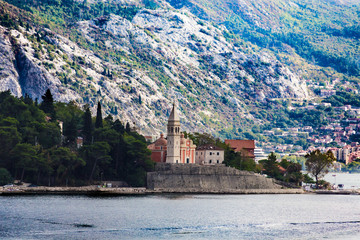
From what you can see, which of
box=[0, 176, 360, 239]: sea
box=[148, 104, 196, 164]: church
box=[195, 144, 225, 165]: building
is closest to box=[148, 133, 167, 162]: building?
box=[148, 104, 196, 164]: church

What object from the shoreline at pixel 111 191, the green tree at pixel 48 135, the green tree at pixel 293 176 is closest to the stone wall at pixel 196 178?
the shoreline at pixel 111 191

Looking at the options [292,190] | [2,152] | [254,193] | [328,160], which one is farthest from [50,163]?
[328,160]

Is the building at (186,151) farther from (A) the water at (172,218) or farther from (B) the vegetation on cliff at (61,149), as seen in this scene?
(A) the water at (172,218)

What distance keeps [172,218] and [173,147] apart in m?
48.8

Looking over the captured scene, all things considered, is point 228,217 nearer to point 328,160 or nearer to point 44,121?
point 44,121

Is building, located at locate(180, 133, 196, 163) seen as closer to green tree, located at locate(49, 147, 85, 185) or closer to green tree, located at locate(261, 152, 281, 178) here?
green tree, located at locate(261, 152, 281, 178)

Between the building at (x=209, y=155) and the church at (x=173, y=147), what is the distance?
3.95 m

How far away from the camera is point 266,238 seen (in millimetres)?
98438

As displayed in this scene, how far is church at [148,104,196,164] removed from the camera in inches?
6334

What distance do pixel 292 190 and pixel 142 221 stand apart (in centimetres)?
6652

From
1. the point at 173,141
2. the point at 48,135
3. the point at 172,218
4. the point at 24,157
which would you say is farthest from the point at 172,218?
the point at 173,141

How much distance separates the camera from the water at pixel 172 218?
99.1 m

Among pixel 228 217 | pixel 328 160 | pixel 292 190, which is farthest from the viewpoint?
pixel 328 160

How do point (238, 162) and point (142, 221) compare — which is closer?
point (142, 221)
